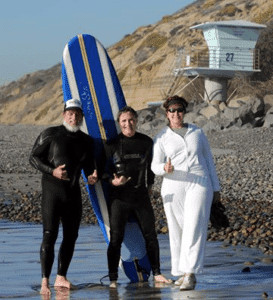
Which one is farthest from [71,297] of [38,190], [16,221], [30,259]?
[38,190]

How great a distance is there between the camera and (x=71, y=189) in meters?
7.01

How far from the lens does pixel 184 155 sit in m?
6.86

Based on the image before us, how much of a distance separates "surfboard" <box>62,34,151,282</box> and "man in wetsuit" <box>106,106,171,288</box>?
80 centimetres

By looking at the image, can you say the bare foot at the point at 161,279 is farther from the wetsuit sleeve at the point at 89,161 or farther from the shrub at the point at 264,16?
the shrub at the point at 264,16

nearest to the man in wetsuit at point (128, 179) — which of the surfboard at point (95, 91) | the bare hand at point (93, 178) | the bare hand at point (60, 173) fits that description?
the bare hand at point (93, 178)

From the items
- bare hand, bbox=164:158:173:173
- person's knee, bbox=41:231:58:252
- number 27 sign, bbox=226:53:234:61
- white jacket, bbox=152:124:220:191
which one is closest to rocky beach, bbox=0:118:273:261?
white jacket, bbox=152:124:220:191

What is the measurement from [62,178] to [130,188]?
66 cm

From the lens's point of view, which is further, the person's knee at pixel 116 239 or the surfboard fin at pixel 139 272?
the surfboard fin at pixel 139 272

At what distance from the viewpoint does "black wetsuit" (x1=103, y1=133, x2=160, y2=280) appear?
714 cm

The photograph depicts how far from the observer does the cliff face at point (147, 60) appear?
70000mm

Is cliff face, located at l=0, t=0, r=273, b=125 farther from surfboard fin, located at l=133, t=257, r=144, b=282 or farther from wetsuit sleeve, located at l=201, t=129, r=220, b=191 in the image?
wetsuit sleeve, located at l=201, t=129, r=220, b=191

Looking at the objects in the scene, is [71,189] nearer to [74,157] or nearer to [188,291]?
[74,157]

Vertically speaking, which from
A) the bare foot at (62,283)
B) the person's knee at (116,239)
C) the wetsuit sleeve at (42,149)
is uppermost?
the wetsuit sleeve at (42,149)

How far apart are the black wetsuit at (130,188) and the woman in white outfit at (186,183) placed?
23 centimetres
